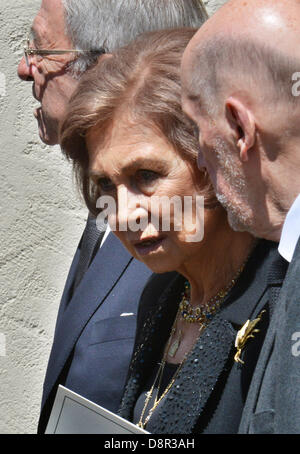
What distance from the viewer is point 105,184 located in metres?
1.84

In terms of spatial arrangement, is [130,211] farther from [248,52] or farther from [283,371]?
[283,371]

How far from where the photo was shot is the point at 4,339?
326 centimetres

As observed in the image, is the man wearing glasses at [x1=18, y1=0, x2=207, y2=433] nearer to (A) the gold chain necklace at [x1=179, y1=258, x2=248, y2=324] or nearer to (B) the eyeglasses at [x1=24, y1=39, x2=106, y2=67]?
(B) the eyeglasses at [x1=24, y1=39, x2=106, y2=67]

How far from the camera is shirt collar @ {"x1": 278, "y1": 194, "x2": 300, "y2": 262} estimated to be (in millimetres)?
1267

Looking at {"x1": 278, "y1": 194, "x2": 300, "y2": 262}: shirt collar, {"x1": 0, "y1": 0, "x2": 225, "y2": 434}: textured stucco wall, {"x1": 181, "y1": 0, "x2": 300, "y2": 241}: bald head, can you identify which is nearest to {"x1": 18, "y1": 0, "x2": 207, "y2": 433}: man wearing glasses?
{"x1": 0, "y1": 0, "x2": 225, "y2": 434}: textured stucco wall

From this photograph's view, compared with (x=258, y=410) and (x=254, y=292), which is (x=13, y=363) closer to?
(x=254, y=292)

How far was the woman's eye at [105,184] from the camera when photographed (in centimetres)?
182

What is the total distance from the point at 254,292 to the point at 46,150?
5.64ft

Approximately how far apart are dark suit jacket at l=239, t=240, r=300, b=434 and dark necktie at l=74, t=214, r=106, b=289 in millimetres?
1218

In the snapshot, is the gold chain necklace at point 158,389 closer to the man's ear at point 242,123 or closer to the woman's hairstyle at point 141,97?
the woman's hairstyle at point 141,97

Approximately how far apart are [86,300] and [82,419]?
628mm

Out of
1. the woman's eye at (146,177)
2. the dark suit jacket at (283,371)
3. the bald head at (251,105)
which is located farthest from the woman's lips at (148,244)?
the dark suit jacket at (283,371)

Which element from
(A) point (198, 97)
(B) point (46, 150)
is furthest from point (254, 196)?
(B) point (46, 150)

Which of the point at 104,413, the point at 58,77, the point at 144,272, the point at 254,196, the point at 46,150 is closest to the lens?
the point at 254,196
